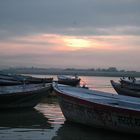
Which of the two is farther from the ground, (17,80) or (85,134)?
(17,80)

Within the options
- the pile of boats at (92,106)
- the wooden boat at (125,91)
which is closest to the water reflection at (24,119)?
the pile of boats at (92,106)

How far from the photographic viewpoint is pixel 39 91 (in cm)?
1877

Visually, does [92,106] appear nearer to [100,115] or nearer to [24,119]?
[100,115]

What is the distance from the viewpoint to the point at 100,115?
12.3 meters

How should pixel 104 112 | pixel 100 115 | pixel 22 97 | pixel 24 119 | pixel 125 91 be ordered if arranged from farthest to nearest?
pixel 125 91 → pixel 22 97 → pixel 24 119 → pixel 100 115 → pixel 104 112

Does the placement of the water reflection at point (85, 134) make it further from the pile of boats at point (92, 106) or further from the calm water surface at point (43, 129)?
the pile of boats at point (92, 106)

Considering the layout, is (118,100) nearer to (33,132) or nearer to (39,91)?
(33,132)

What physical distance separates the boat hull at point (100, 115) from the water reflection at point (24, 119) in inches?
39.7

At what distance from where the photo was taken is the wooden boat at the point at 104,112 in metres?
11.4

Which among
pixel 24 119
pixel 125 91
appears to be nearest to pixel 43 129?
pixel 24 119

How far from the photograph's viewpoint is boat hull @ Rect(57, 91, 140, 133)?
1141cm

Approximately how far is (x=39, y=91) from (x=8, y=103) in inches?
69.7

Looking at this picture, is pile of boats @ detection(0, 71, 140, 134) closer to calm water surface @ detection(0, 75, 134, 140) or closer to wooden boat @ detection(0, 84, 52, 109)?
wooden boat @ detection(0, 84, 52, 109)

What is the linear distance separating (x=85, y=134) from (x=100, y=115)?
32.0 inches
